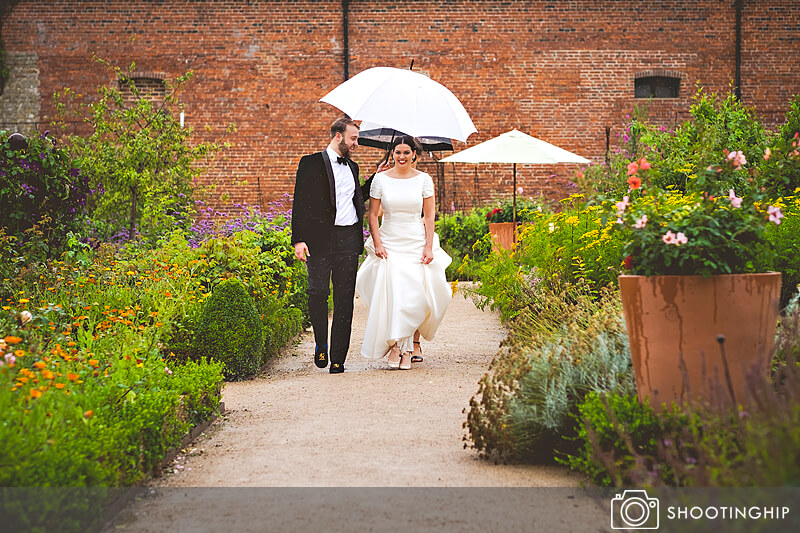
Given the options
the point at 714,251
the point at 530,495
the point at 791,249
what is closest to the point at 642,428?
the point at 530,495

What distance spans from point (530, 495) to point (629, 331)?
898mm

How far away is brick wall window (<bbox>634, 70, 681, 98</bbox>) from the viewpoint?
59.9ft

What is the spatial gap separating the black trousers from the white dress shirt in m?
0.08

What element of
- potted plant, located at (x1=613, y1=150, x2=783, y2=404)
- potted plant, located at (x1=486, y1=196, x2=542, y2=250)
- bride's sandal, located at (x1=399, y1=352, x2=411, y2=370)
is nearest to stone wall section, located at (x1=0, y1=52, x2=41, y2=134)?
potted plant, located at (x1=486, y1=196, x2=542, y2=250)

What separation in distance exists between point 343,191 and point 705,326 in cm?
385

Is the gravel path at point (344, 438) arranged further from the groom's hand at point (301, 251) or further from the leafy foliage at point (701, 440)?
the groom's hand at point (301, 251)

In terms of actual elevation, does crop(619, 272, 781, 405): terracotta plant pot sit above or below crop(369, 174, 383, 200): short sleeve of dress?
below

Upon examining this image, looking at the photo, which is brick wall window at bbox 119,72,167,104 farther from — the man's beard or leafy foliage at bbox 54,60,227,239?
the man's beard

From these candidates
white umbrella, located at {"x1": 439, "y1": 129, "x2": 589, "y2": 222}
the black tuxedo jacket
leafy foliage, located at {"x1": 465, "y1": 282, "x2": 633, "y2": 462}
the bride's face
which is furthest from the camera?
white umbrella, located at {"x1": 439, "y1": 129, "x2": 589, "y2": 222}

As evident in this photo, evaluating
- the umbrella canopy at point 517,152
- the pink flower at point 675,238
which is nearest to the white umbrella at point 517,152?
the umbrella canopy at point 517,152

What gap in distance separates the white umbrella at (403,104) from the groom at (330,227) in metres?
0.23

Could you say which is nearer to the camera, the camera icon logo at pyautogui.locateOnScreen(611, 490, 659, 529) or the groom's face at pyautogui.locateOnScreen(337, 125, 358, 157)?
the camera icon logo at pyautogui.locateOnScreen(611, 490, 659, 529)

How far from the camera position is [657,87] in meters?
18.3

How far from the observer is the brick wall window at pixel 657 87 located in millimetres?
18266
